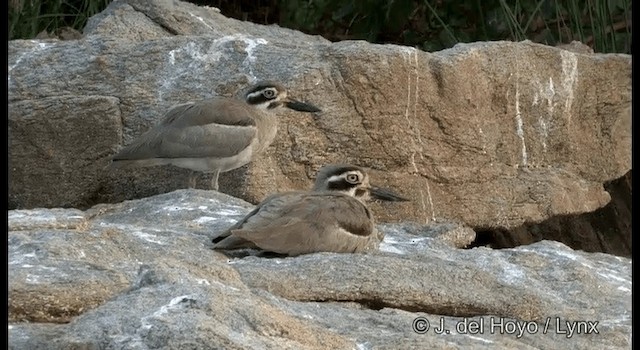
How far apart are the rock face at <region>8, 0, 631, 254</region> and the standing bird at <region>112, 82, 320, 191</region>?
0.99 ft

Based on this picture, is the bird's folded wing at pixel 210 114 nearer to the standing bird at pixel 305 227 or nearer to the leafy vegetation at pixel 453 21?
the standing bird at pixel 305 227

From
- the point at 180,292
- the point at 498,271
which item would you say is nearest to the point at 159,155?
the point at 498,271

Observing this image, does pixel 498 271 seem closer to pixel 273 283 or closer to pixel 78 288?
pixel 273 283

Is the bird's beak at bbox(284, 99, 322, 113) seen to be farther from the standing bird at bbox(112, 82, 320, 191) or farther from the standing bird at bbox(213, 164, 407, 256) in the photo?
the standing bird at bbox(213, 164, 407, 256)

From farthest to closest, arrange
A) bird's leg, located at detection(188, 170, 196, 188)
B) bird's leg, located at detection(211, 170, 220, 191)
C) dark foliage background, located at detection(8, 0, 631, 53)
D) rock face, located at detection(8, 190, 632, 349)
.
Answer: dark foliage background, located at detection(8, 0, 631, 53) → bird's leg, located at detection(188, 170, 196, 188) → bird's leg, located at detection(211, 170, 220, 191) → rock face, located at detection(8, 190, 632, 349)

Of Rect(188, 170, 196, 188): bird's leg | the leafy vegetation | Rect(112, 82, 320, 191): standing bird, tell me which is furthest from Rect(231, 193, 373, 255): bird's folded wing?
the leafy vegetation

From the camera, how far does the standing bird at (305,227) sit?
322 inches

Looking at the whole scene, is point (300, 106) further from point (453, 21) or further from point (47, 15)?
point (453, 21)

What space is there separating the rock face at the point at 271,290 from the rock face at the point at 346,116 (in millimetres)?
1181

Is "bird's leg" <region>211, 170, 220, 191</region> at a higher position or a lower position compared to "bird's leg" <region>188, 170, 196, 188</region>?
higher

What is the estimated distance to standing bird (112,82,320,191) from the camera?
1022cm

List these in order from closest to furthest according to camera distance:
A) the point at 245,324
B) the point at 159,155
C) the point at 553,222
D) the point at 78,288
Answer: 1. the point at 245,324
2. the point at 78,288
3. the point at 159,155
4. the point at 553,222

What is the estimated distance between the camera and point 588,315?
26.5ft

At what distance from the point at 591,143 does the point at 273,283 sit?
477 centimetres
